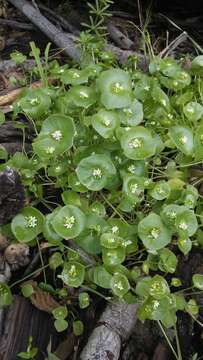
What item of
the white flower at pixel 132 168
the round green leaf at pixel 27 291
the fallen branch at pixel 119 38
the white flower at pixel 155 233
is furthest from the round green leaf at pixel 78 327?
the fallen branch at pixel 119 38

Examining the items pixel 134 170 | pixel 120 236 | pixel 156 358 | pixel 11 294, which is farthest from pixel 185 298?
pixel 11 294

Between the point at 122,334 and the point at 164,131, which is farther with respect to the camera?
the point at 164,131

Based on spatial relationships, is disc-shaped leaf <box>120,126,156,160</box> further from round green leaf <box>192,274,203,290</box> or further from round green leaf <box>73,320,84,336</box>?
round green leaf <box>73,320,84,336</box>

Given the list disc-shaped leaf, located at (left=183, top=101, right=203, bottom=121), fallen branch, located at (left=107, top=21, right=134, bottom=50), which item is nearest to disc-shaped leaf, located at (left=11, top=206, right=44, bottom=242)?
disc-shaped leaf, located at (left=183, top=101, right=203, bottom=121)

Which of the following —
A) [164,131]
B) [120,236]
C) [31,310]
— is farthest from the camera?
[164,131]

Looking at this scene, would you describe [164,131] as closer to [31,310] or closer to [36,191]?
[36,191]

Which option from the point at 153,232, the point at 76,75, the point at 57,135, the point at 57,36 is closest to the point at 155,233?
the point at 153,232

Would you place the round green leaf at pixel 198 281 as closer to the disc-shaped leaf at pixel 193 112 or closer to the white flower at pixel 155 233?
the white flower at pixel 155 233
